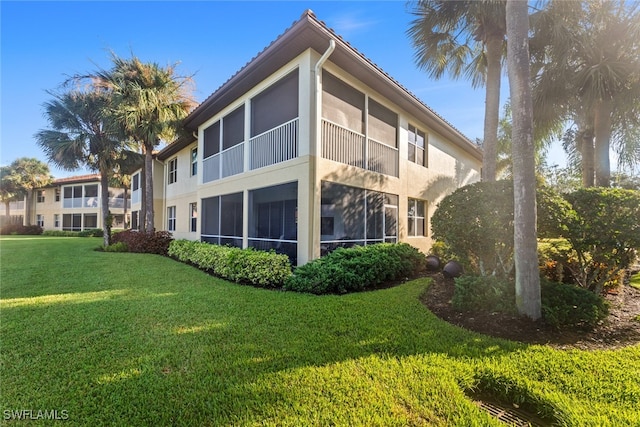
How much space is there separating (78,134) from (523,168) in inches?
884

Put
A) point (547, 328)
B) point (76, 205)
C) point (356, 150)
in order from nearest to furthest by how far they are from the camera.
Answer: point (547, 328) < point (356, 150) < point (76, 205)

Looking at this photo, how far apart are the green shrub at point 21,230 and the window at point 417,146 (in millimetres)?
43308

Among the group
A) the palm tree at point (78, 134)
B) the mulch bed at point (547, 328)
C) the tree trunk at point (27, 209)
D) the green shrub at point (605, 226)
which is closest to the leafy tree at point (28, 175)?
the tree trunk at point (27, 209)

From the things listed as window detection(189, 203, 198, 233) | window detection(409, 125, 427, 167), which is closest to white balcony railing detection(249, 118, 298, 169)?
window detection(409, 125, 427, 167)

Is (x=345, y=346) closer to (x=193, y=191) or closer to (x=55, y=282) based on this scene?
(x=55, y=282)

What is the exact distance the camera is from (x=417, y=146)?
13484 mm

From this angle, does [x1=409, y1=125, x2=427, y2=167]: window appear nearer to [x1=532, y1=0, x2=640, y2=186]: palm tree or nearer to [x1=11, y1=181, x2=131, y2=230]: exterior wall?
[x1=532, y1=0, x2=640, y2=186]: palm tree

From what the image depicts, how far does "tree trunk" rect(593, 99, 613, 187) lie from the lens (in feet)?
32.7

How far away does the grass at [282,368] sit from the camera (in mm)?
2547

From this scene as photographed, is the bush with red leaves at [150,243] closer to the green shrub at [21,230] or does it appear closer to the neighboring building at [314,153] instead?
the neighboring building at [314,153]

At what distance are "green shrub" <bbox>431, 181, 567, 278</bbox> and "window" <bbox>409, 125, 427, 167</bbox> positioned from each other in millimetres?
7034

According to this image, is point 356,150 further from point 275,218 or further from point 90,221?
point 90,221

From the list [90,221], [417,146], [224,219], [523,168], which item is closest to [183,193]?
[224,219]

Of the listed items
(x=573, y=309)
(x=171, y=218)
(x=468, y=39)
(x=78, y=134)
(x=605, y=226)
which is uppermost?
(x=468, y=39)
